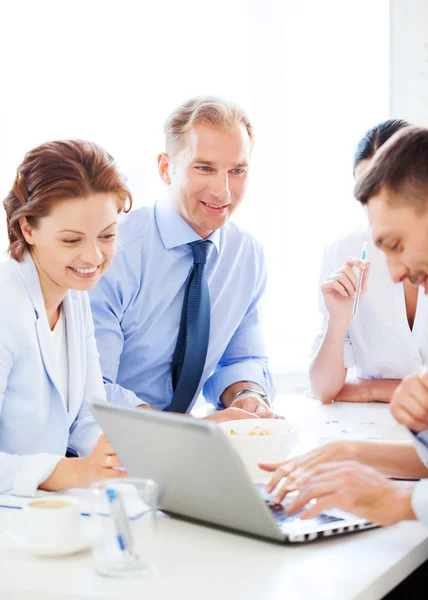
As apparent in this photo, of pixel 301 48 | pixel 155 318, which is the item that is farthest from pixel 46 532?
pixel 301 48

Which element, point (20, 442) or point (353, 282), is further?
point (353, 282)

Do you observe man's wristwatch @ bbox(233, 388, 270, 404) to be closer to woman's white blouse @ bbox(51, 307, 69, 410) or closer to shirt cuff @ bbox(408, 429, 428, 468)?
woman's white blouse @ bbox(51, 307, 69, 410)

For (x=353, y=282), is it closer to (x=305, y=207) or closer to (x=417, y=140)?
(x=417, y=140)

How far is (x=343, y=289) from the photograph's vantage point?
2643 mm

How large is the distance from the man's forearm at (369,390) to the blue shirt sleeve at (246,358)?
0.85 ft

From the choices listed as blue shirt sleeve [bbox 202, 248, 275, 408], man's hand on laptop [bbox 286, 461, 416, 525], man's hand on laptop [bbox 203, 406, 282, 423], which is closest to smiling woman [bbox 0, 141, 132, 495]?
man's hand on laptop [bbox 203, 406, 282, 423]

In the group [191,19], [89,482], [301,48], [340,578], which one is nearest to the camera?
[340,578]

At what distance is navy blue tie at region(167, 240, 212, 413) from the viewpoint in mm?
2635

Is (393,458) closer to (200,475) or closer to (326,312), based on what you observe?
(200,475)

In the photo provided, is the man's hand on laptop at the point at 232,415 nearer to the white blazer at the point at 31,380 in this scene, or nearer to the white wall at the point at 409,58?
the white blazer at the point at 31,380

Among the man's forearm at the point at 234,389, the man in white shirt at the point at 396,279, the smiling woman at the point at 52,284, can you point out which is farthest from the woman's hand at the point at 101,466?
the man's forearm at the point at 234,389

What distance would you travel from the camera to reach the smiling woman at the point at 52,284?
6.05ft

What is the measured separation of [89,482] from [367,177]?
77 centimetres

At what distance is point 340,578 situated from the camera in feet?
3.86
